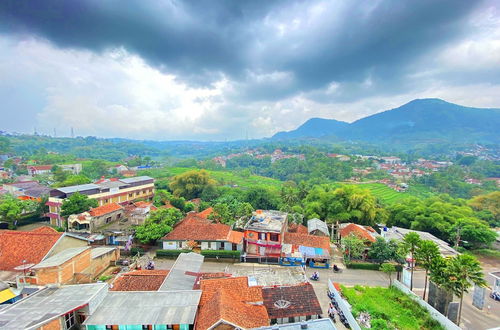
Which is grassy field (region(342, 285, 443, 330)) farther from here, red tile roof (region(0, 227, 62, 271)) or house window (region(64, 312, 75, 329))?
red tile roof (region(0, 227, 62, 271))

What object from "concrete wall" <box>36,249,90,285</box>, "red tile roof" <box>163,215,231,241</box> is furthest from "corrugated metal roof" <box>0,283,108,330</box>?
"red tile roof" <box>163,215,231,241</box>

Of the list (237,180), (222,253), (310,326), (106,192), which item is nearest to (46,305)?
(310,326)

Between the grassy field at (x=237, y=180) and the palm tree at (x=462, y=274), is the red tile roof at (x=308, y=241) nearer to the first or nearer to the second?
the palm tree at (x=462, y=274)

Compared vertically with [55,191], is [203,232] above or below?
below

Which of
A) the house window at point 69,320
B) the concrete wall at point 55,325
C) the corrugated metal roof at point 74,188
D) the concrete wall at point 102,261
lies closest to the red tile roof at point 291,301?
the house window at point 69,320

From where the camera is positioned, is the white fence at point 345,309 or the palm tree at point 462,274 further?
the palm tree at point 462,274

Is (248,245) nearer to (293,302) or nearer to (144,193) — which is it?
(293,302)

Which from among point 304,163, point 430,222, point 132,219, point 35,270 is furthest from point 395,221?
point 304,163
